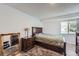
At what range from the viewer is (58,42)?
1.95 metres

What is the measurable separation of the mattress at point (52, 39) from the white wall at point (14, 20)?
0.86 ft

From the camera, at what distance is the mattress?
6.37 ft

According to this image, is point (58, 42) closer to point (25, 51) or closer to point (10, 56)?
point (25, 51)

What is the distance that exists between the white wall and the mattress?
0.26 meters

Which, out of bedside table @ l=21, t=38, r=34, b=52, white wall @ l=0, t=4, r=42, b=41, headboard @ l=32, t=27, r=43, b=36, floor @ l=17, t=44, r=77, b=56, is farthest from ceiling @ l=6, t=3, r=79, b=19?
floor @ l=17, t=44, r=77, b=56

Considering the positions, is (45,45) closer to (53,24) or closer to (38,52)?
(38,52)

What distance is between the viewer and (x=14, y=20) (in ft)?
6.36

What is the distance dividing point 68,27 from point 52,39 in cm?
44

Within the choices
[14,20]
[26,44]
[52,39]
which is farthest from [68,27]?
[14,20]

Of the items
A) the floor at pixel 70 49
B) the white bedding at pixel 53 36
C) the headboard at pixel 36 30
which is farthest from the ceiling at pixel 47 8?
the floor at pixel 70 49

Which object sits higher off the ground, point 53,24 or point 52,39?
point 53,24

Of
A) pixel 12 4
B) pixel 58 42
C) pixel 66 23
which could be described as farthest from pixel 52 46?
pixel 12 4

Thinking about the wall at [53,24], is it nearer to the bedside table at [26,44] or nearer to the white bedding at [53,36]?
the white bedding at [53,36]

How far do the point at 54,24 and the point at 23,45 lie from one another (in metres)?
0.80
